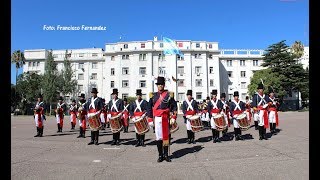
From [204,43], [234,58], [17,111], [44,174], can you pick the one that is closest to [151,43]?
[204,43]

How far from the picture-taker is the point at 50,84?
63.4m

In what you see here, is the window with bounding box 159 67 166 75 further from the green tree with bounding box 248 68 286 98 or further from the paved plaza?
the paved plaza

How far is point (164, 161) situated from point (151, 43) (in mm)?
62008

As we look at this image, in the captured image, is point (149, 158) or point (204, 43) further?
point (204, 43)

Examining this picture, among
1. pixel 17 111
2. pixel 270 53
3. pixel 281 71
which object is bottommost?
pixel 17 111

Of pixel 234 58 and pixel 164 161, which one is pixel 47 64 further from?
pixel 164 161

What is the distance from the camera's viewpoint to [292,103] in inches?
2837

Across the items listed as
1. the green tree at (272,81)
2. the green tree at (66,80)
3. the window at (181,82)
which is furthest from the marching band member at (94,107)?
the window at (181,82)

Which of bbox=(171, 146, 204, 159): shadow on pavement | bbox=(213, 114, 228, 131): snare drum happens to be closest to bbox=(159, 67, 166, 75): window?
bbox=(213, 114, 228, 131): snare drum

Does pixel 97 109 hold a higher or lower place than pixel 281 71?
lower

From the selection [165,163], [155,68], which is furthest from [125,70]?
[165,163]

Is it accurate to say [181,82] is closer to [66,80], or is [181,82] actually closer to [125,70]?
[125,70]

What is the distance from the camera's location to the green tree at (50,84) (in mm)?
63250

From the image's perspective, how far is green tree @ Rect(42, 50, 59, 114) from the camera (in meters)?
63.2
